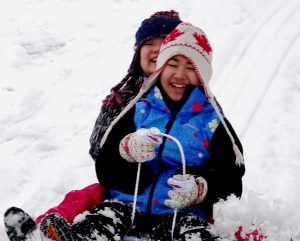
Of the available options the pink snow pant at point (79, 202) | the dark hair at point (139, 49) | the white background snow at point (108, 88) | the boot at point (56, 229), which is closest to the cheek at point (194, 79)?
the dark hair at point (139, 49)

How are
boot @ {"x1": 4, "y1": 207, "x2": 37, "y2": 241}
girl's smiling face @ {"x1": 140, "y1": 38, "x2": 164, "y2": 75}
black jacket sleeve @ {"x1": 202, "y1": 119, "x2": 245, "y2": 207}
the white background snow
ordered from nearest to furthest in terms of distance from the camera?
boot @ {"x1": 4, "y1": 207, "x2": 37, "y2": 241}
black jacket sleeve @ {"x1": 202, "y1": 119, "x2": 245, "y2": 207}
girl's smiling face @ {"x1": 140, "y1": 38, "x2": 164, "y2": 75}
the white background snow

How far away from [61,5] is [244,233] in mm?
4402

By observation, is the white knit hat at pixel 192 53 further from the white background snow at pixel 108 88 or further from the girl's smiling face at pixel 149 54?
the white background snow at pixel 108 88

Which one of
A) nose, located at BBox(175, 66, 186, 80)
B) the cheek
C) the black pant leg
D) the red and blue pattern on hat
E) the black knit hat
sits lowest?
the black pant leg

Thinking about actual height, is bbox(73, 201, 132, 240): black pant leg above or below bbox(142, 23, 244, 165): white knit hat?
below

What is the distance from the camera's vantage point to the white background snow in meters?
2.83

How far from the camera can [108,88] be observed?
13.5 ft

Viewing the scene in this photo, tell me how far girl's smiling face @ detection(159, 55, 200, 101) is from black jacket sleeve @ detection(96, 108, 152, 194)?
263mm

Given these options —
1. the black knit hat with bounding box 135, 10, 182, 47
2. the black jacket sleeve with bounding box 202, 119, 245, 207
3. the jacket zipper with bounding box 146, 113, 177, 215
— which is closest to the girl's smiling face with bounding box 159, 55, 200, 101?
the jacket zipper with bounding box 146, 113, 177, 215

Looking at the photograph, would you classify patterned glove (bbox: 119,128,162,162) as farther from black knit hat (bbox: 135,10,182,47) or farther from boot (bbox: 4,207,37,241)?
black knit hat (bbox: 135,10,182,47)

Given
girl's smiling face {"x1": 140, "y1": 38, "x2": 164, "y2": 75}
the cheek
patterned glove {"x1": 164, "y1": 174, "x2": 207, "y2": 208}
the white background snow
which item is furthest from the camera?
the white background snow

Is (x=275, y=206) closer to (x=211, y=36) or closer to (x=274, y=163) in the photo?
(x=274, y=163)

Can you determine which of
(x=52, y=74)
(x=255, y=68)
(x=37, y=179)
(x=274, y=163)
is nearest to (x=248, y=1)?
(x=255, y=68)

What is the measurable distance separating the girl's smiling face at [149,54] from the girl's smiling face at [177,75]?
12.6 inches
